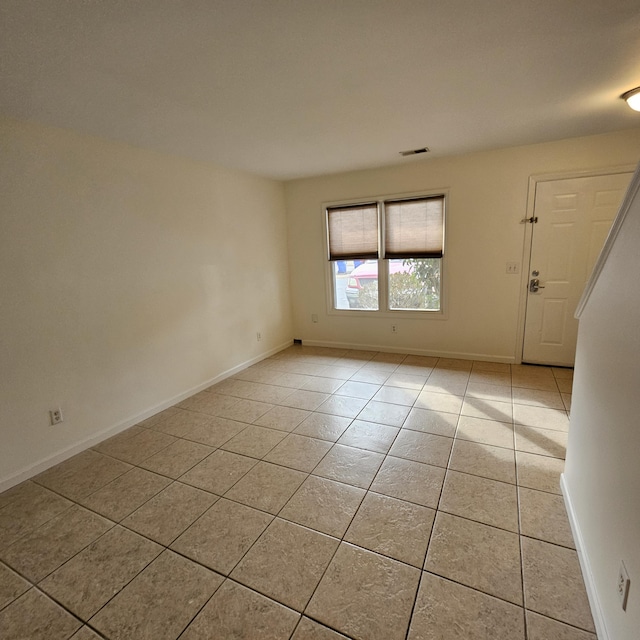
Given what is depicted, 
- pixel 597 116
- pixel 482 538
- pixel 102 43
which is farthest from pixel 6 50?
Answer: pixel 597 116

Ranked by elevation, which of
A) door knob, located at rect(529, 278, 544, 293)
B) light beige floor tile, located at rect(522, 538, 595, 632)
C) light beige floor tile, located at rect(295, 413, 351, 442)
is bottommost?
light beige floor tile, located at rect(522, 538, 595, 632)

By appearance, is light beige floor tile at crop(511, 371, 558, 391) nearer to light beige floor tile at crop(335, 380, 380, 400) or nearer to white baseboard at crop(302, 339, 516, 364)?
white baseboard at crop(302, 339, 516, 364)

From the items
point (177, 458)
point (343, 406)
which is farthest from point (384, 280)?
point (177, 458)

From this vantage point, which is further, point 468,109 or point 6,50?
point 468,109

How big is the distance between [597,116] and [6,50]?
3885mm

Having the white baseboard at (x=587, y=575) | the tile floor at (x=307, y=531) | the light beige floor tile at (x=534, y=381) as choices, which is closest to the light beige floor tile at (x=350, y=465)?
the tile floor at (x=307, y=531)

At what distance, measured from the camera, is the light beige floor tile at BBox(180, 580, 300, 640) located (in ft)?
4.19

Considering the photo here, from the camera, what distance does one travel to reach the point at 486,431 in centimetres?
259

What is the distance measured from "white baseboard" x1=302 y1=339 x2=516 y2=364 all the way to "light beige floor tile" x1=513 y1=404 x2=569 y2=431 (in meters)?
1.19

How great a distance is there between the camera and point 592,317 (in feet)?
5.09

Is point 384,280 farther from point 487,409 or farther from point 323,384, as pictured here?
point 487,409

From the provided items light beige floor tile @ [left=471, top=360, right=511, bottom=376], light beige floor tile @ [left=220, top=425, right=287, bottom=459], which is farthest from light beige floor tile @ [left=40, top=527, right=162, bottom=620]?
light beige floor tile @ [left=471, top=360, right=511, bottom=376]

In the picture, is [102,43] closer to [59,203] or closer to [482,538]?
[59,203]

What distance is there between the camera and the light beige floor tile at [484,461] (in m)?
2.10
